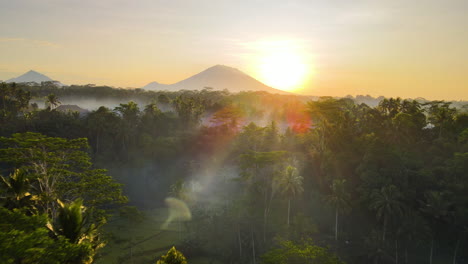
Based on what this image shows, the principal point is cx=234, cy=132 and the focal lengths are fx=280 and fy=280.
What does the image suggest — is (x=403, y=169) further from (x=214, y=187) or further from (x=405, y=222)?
(x=214, y=187)

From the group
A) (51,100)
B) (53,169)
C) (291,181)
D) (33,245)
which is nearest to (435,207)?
(291,181)

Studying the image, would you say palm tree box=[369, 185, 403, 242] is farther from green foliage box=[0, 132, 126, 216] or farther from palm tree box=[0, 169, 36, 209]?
palm tree box=[0, 169, 36, 209]

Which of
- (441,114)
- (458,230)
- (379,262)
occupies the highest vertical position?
(441,114)

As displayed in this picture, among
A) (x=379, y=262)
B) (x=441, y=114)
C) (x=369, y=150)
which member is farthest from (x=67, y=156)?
(x=441, y=114)

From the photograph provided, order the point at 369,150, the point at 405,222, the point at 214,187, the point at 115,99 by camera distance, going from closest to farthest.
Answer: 1. the point at 405,222
2. the point at 369,150
3. the point at 214,187
4. the point at 115,99

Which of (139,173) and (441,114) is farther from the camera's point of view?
(139,173)

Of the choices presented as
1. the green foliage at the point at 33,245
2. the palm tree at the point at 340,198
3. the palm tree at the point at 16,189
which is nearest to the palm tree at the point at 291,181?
the palm tree at the point at 340,198
